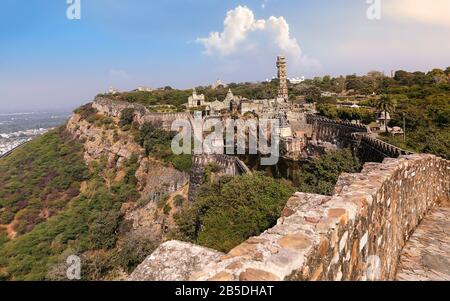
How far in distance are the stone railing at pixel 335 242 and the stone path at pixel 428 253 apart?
0.17m

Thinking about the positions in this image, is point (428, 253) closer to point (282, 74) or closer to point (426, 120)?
point (426, 120)

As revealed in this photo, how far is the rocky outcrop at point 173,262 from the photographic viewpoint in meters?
3.76

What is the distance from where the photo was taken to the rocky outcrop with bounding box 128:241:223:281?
3758 mm

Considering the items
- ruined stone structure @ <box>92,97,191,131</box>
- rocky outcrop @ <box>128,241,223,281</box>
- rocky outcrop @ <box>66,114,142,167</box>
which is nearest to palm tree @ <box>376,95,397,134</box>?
ruined stone structure @ <box>92,97,191,131</box>

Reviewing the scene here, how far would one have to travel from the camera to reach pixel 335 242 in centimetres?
262

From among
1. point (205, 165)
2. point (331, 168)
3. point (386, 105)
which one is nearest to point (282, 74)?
point (386, 105)

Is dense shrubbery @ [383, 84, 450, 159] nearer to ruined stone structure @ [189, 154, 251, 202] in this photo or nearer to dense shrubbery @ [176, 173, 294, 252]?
ruined stone structure @ [189, 154, 251, 202]

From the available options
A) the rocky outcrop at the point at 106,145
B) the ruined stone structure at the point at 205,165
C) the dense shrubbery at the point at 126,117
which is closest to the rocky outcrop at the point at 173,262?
the ruined stone structure at the point at 205,165

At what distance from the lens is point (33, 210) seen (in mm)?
36281

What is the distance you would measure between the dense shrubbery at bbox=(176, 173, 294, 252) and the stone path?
7387 mm
